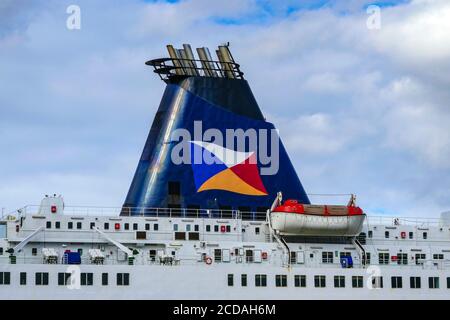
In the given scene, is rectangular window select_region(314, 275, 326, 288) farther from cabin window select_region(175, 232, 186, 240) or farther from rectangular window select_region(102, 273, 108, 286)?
rectangular window select_region(102, 273, 108, 286)

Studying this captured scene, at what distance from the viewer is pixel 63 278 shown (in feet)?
164

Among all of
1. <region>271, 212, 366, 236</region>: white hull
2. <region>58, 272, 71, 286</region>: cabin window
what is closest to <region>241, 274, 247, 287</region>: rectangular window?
<region>271, 212, 366, 236</region>: white hull

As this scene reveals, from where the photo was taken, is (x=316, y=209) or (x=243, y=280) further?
(x=316, y=209)

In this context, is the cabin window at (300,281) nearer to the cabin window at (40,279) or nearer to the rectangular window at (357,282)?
the rectangular window at (357,282)

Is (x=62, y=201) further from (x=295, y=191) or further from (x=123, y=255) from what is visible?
(x=295, y=191)

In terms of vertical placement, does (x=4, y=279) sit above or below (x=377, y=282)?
above

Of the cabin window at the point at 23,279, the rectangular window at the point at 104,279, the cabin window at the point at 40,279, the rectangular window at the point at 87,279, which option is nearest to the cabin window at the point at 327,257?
the rectangular window at the point at 104,279

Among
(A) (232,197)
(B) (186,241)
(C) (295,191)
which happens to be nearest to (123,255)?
(B) (186,241)

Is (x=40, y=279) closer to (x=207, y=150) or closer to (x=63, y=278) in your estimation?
(x=63, y=278)

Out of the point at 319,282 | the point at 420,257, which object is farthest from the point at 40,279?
the point at 420,257

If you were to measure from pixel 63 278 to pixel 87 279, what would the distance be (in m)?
1.17

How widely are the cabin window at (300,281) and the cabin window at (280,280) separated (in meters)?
0.59

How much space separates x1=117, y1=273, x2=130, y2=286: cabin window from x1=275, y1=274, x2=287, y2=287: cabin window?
774cm
